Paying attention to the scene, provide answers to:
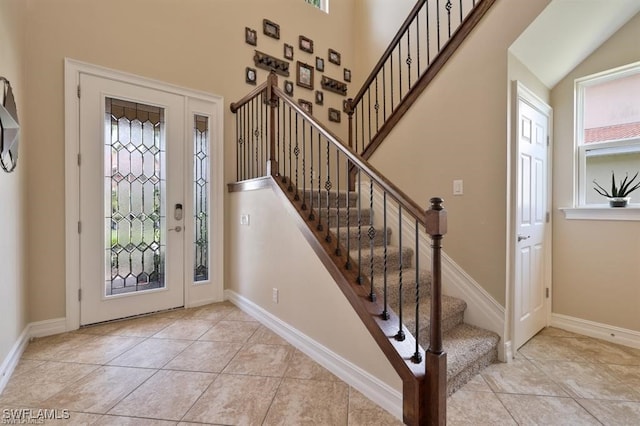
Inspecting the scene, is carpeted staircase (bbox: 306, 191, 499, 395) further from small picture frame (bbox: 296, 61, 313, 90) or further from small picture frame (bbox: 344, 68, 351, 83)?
small picture frame (bbox: 344, 68, 351, 83)

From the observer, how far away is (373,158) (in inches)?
124

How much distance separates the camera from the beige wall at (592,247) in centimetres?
243

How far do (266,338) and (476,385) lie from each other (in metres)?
1.55

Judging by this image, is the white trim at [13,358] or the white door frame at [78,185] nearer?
the white trim at [13,358]

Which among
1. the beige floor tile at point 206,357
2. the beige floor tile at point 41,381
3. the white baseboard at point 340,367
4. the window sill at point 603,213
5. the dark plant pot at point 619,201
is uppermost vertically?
the dark plant pot at point 619,201

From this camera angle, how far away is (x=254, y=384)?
183 cm

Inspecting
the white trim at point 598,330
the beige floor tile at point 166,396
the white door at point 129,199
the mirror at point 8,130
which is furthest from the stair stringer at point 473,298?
the mirror at point 8,130

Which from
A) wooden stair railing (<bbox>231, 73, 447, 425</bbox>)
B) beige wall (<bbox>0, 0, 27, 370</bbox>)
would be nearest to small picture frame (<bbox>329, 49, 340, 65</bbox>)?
wooden stair railing (<bbox>231, 73, 447, 425</bbox>)

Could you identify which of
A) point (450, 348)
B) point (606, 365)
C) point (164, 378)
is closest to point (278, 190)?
point (164, 378)

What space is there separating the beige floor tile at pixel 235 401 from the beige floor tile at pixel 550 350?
6.36ft

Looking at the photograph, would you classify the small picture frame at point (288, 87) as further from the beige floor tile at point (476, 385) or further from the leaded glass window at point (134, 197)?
the beige floor tile at point (476, 385)

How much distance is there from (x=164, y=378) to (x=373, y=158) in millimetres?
2592

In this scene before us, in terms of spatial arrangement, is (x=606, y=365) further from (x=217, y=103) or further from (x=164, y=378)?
(x=217, y=103)

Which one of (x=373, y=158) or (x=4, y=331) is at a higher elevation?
(x=373, y=158)
